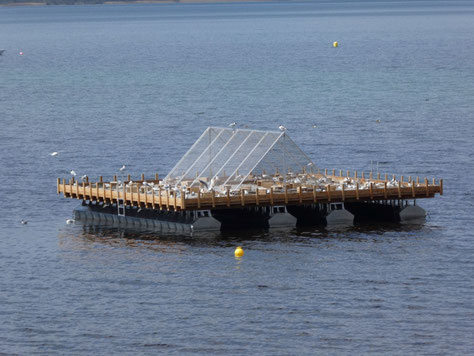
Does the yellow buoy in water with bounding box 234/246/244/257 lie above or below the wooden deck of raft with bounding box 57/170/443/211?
below

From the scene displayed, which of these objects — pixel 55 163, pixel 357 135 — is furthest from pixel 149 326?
pixel 357 135

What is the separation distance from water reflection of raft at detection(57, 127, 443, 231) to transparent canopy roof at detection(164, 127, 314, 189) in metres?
0.08

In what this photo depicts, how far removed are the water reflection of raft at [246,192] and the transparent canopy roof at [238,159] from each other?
3.0 inches

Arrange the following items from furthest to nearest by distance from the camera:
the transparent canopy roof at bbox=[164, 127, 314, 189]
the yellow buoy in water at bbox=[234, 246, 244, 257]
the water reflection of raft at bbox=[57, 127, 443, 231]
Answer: the transparent canopy roof at bbox=[164, 127, 314, 189]
the water reflection of raft at bbox=[57, 127, 443, 231]
the yellow buoy in water at bbox=[234, 246, 244, 257]

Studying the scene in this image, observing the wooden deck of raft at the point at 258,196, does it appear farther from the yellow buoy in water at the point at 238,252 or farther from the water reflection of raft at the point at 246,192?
the yellow buoy in water at the point at 238,252

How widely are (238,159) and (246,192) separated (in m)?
5.08

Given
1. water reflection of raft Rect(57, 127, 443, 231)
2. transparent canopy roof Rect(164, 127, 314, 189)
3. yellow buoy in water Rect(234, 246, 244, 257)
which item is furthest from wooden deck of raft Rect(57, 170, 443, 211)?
yellow buoy in water Rect(234, 246, 244, 257)

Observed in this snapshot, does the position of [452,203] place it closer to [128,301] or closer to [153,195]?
[153,195]

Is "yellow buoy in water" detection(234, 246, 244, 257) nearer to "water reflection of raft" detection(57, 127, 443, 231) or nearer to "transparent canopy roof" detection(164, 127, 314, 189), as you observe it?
"water reflection of raft" detection(57, 127, 443, 231)

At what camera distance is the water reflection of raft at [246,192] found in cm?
9938

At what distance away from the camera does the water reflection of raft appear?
9938cm

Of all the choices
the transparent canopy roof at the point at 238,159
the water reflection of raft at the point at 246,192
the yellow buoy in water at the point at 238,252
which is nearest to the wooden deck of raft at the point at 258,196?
the water reflection of raft at the point at 246,192

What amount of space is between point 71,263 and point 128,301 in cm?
1149

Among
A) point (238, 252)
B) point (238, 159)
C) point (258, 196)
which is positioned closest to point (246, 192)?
point (258, 196)
